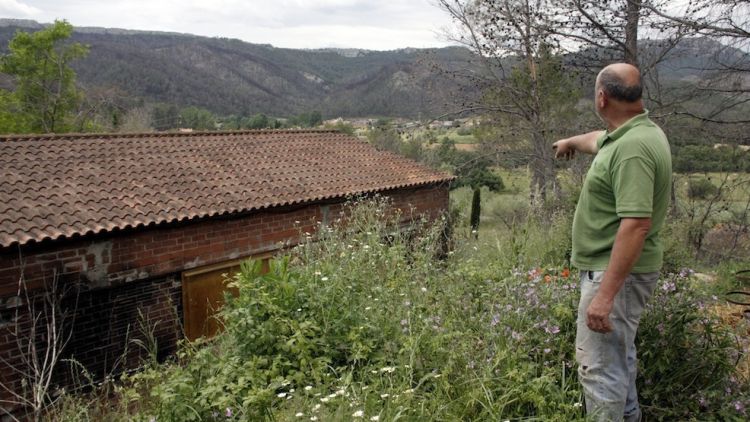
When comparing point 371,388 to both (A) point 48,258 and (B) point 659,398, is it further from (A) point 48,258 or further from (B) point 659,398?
(A) point 48,258

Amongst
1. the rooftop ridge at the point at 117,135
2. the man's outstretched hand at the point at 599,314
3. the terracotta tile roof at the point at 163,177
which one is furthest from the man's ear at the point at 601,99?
the rooftop ridge at the point at 117,135

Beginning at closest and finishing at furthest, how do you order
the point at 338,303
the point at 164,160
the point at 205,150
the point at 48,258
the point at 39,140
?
the point at 338,303
the point at 48,258
the point at 39,140
the point at 164,160
the point at 205,150

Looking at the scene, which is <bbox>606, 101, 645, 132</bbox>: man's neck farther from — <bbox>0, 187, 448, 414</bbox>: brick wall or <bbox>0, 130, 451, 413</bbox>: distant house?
<bbox>0, 187, 448, 414</bbox>: brick wall

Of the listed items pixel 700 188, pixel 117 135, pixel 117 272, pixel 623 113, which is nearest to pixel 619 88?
pixel 623 113

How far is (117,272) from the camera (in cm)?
890

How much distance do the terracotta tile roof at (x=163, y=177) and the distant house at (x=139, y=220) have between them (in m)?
0.03

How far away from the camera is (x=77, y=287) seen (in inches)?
329

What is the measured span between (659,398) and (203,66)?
76.3 m

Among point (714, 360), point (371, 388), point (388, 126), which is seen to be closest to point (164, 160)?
point (388, 126)

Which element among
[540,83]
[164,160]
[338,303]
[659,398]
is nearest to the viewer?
[659,398]

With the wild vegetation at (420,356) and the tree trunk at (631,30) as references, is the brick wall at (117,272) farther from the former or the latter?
the tree trunk at (631,30)

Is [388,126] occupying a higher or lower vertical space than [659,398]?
higher

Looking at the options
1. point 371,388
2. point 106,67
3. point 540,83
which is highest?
point 106,67

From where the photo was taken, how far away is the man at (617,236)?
247 cm
